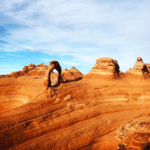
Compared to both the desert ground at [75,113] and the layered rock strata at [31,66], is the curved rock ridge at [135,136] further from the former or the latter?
the layered rock strata at [31,66]

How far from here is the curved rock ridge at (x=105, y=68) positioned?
15773mm

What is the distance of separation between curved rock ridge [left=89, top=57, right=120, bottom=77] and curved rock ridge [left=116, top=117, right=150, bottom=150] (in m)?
6.96

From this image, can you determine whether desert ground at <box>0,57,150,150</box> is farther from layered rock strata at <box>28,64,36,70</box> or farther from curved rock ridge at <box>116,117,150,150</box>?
layered rock strata at <box>28,64,36,70</box>

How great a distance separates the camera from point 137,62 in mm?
18547

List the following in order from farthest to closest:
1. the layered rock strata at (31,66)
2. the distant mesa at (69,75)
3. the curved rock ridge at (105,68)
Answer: the layered rock strata at (31,66) → the curved rock ridge at (105,68) → the distant mesa at (69,75)

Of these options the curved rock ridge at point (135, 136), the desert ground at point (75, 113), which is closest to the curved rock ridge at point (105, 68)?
the desert ground at point (75, 113)

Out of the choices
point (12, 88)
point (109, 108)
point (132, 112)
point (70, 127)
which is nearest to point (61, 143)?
point (70, 127)

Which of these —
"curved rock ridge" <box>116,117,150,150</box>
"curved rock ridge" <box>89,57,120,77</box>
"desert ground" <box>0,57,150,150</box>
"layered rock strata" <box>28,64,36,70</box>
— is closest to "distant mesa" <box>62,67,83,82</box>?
"desert ground" <box>0,57,150,150</box>

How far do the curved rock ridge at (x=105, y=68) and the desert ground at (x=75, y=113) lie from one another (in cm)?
52

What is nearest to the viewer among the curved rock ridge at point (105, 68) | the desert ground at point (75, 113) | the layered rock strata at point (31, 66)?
the desert ground at point (75, 113)

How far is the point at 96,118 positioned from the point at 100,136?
1.30 meters

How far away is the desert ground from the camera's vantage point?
8672 millimetres

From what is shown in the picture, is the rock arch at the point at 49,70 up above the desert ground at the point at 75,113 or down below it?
above

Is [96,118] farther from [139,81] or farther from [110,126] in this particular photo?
[139,81]
